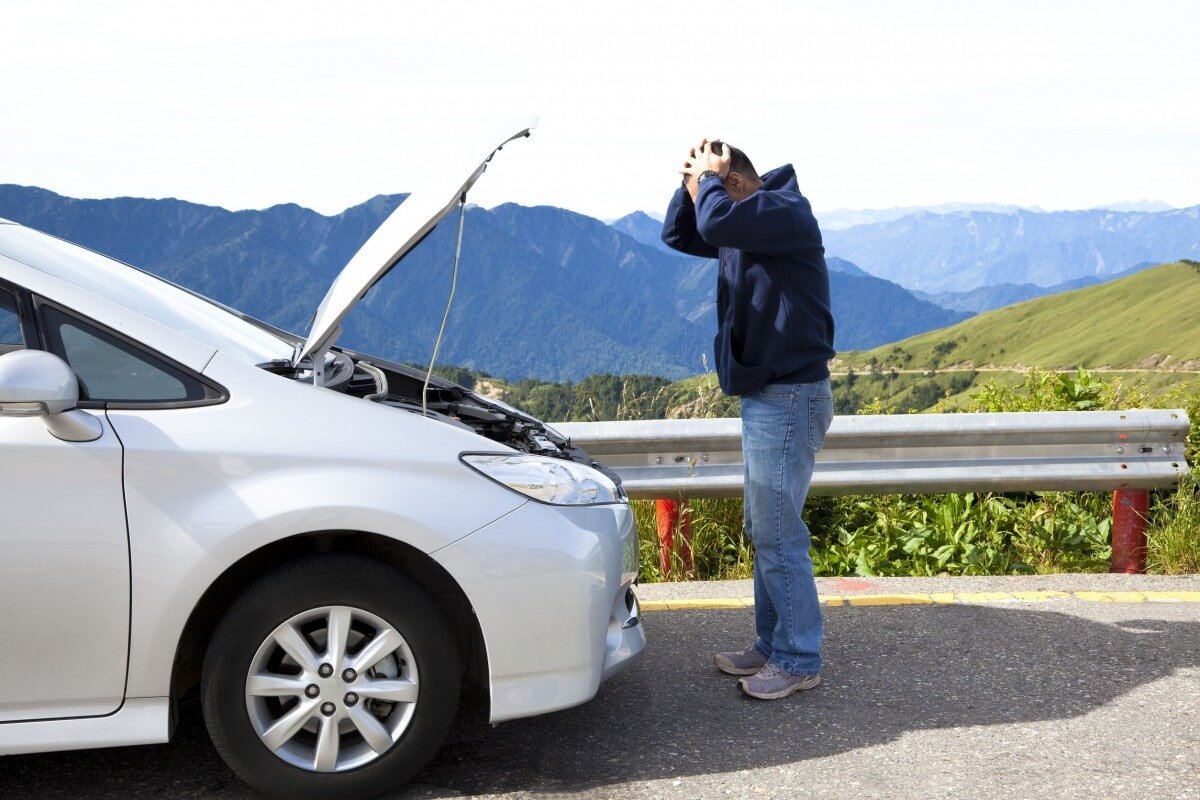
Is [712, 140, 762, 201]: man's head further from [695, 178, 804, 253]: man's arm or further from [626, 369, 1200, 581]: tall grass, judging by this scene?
[626, 369, 1200, 581]: tall grass

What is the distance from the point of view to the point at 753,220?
3557 mm

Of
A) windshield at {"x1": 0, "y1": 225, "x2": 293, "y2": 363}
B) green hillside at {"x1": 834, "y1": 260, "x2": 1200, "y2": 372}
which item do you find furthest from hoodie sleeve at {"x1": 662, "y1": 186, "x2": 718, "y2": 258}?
green hillside at {"x1": 834, "y1": 260, "x2": 1200, "y2": 372}

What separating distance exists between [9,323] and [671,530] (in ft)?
10.8

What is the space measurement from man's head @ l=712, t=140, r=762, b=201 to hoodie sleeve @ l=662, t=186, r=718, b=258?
0.30 m

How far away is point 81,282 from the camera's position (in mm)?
3359

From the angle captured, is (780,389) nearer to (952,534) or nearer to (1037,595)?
(1037,595)

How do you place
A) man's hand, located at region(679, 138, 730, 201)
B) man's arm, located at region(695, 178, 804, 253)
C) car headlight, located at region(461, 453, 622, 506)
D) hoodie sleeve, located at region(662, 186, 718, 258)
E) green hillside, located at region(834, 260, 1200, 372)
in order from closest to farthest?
car headlight, located at region(461, 453, 622, 506) → man's arm, located at region(695, 178, 804, 253) → man's hand, located at region(679, 138, 730, 201) → hoodie sleeve, located at region(662, 186, 718, 258) → green hillside, located at region(834, 260, 1200, 372)

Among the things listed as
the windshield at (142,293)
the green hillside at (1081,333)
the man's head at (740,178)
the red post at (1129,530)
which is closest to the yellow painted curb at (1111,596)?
the red post at (1129,530)

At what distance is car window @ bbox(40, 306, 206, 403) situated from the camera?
9.79 ft

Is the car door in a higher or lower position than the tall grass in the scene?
higher

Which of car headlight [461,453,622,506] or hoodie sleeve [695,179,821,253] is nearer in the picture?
car headlight [461,453,622,506]

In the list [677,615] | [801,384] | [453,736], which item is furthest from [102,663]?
[677,615]

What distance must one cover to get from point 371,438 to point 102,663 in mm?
877

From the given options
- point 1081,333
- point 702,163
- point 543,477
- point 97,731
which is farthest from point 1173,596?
point 1081,333
